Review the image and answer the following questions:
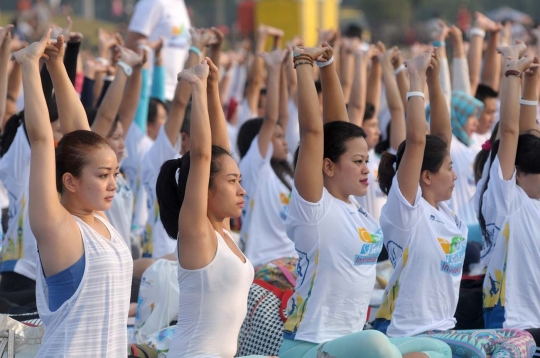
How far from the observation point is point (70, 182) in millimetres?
3953

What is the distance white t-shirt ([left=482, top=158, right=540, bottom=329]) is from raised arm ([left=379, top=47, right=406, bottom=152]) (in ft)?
3.82

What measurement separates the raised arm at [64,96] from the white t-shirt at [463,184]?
3.80 m

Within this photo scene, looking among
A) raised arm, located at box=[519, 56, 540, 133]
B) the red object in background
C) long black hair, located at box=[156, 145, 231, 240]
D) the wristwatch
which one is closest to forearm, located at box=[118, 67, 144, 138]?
the wristwatch

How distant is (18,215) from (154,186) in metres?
1.27

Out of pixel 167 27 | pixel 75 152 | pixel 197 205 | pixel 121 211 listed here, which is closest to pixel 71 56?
pixel 121 211

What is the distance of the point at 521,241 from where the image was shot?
5492mm

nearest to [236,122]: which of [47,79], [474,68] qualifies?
[474,68]

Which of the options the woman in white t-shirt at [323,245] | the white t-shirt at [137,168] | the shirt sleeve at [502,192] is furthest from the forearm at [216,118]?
the white t-shirt at [137,168]

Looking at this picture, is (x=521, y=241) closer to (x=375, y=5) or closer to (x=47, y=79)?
(x=47, y=79)

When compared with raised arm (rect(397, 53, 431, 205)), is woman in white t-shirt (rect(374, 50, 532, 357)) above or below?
below

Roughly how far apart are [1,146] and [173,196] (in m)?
2.51

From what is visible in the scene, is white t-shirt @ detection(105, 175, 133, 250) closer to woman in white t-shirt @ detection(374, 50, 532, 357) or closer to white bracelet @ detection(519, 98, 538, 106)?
woman in white t-shirt @ detection(374, 50, 532, 357)

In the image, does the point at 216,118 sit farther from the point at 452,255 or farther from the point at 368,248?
the point at 452,255

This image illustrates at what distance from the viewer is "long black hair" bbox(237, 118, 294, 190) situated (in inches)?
270
